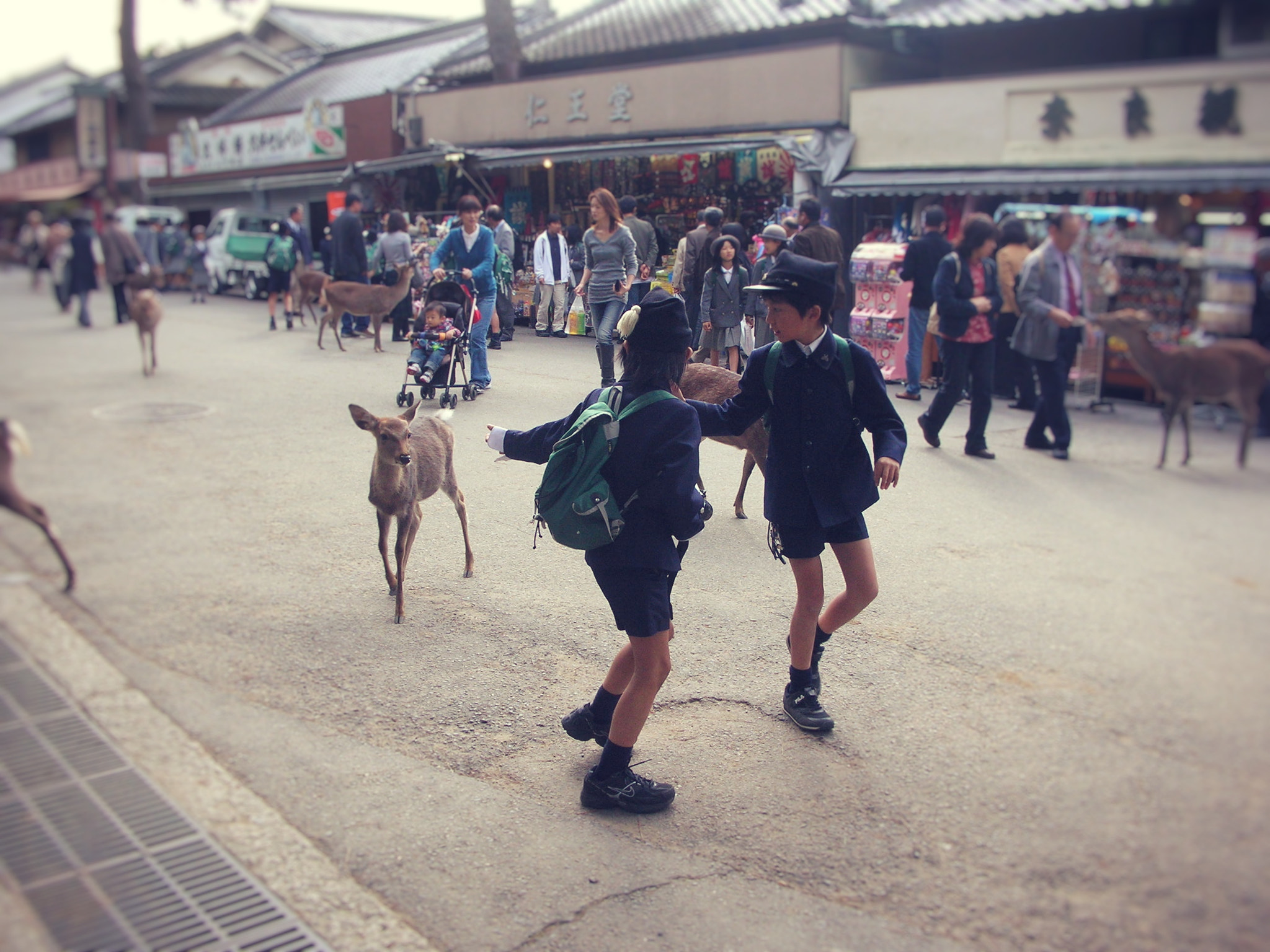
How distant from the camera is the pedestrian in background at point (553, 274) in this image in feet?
12.7

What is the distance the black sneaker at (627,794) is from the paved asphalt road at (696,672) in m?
0.05

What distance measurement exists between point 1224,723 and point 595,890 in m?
1.63

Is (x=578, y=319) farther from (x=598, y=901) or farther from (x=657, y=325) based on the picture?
(x=598, y=901)

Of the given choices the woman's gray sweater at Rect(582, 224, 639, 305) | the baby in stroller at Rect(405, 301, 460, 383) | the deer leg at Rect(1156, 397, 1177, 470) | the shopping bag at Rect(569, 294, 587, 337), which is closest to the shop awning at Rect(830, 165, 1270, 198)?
the deer leg at Rect(1156, 397, 1177, 470)

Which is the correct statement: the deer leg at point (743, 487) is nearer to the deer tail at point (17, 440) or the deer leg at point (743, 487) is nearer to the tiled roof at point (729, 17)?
the tiled roof at point (729, 17)

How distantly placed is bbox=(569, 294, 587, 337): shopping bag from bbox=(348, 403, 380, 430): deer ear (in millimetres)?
823

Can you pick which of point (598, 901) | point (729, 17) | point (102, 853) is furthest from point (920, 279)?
point (102, 853)

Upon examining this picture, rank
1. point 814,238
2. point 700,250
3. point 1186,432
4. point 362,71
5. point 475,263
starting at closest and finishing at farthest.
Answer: point 1186,432 → point 814,238 → point 700,250 → point 475,263 → point 362,71

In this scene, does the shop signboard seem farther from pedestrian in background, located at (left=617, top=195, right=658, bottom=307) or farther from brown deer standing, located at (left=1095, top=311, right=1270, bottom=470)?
brown deer standing, located at (left=1095, top=311, right=1270, bottom=470)

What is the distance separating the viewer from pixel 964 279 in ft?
14.3

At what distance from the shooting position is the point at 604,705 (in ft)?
10.9

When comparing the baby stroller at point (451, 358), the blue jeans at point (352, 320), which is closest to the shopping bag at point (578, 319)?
the baby stroller at point (451, 358)

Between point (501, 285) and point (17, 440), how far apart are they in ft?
7.29

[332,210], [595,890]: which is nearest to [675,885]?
[595,890]
